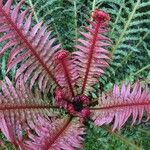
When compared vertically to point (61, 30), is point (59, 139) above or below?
below

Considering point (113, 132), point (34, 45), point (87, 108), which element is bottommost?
point (113, 132)

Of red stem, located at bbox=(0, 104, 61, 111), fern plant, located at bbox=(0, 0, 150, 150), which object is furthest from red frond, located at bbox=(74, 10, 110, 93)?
red stem, located at bbox=(0, 104, 61, 111)

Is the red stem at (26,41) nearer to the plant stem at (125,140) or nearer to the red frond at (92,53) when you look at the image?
the red frond at (92,53)

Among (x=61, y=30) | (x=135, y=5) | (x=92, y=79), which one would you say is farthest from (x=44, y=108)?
(x=135, y=5)

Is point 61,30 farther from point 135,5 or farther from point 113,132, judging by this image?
point 113,132

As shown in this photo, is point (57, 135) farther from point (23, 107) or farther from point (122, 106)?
point (122, 106)

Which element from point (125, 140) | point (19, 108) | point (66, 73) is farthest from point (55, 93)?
point (125, 140)
